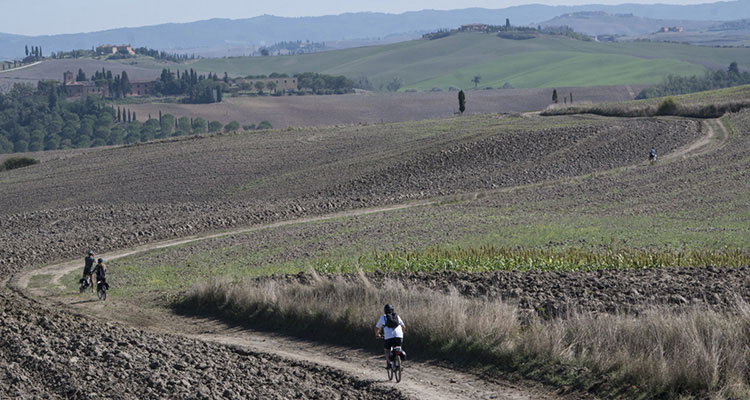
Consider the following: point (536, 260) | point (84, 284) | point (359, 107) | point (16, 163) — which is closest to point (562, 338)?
point (536, 260)

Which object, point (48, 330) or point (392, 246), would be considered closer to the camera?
point (48, 330)

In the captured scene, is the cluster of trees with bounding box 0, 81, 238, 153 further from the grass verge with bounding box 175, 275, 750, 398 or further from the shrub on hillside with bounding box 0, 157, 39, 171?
the grass verge with bounding box 175, 275, 750, 398

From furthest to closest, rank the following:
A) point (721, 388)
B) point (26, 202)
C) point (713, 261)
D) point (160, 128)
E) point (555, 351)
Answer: point (160, 128), point (26, 202), point (713, 261), point (555, 351), point (721, 388)

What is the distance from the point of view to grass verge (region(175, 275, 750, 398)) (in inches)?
579

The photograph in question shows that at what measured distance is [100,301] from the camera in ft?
91.2

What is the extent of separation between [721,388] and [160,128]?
175m

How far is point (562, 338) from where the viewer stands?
16.8 metres

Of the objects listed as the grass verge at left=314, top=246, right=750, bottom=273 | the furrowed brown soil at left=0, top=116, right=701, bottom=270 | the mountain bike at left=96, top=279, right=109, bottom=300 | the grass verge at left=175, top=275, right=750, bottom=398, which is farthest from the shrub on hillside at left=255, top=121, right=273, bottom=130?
the grass verge at left=175, top=275, right=750, bottom=398

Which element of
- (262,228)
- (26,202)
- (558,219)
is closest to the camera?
(558,219)

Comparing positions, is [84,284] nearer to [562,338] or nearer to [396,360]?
[396,360]

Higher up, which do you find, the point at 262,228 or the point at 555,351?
the point at 555,351

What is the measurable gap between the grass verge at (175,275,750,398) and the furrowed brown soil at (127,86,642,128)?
147m

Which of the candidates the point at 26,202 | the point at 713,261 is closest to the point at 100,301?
the point at 713,261

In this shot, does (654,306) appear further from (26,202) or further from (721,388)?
(26,202)
